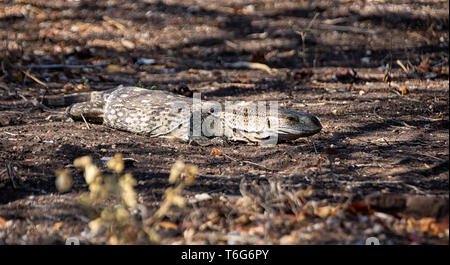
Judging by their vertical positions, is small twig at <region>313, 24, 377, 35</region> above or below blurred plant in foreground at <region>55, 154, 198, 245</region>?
above

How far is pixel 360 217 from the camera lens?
335 centimetres

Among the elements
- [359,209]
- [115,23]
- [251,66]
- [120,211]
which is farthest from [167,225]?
[115,23]

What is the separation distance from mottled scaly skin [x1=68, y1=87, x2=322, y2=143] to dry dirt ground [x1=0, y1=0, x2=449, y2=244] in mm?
213

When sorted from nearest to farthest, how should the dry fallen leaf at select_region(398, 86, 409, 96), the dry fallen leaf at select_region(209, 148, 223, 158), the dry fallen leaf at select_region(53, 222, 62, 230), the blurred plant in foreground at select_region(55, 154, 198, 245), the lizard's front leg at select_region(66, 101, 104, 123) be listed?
the blurred plant in foreground at select_region(55, 154, 198, 245), the dry fallen leaf at select_region(53, 222, 62, 230), the dry fallen leaf at select_region(209, 148, 223, 158), the lizard's front leg at select_region(66, 101, 104, 123), the dry fallen leaf at select_region(398, 86, 409, 96)

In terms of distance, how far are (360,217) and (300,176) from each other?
1.06 m

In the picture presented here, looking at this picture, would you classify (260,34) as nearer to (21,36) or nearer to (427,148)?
(21,36)

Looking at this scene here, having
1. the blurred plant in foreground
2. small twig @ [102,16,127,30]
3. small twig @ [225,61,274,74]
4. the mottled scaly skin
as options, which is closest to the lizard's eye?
the mottled scaly skin

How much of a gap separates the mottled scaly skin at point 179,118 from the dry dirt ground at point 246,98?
21 cm

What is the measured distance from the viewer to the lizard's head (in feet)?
18.1

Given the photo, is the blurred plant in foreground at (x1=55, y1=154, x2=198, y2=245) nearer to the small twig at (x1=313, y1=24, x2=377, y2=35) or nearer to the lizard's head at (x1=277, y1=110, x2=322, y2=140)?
the lizard's head at (x1=277, y1=110, x2=322, y2=140)

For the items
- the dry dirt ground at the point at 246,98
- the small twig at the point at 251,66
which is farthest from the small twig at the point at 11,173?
the small twig at the point at 251,66

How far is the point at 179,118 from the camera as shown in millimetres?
6312

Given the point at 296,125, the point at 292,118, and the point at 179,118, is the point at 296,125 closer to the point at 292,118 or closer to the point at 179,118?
the point at 292,118
